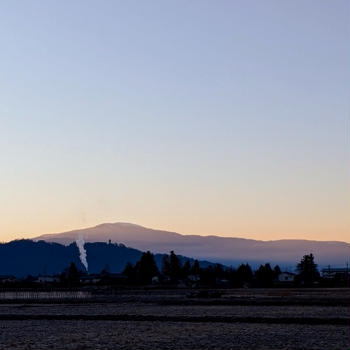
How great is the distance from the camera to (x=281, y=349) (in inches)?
1582

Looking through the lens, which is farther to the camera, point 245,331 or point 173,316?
point 173,316

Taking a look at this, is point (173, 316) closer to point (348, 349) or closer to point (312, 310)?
point (312, 310)

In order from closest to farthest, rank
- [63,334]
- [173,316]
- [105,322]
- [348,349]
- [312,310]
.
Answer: [348,349] → [63,334] → [105,322] → [173,316] → [312,310]

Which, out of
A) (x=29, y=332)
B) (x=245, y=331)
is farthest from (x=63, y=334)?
(x=245, y=331)

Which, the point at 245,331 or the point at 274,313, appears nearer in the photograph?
the point at 245,331

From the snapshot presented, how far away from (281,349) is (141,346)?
8521 millimetres

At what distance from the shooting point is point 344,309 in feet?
241

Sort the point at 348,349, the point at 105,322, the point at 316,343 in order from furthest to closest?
the point at 105,322, the point at 316,343, the point at 348,349

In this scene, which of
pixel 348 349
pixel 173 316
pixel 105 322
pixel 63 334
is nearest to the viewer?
pixel 348 349

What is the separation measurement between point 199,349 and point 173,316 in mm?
25772

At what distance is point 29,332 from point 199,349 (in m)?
16.9

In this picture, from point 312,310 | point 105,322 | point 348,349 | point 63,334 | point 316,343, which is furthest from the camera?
point 312,310

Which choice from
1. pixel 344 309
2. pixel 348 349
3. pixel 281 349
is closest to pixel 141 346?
pixel 281 349

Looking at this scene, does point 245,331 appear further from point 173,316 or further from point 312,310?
point 312,310
